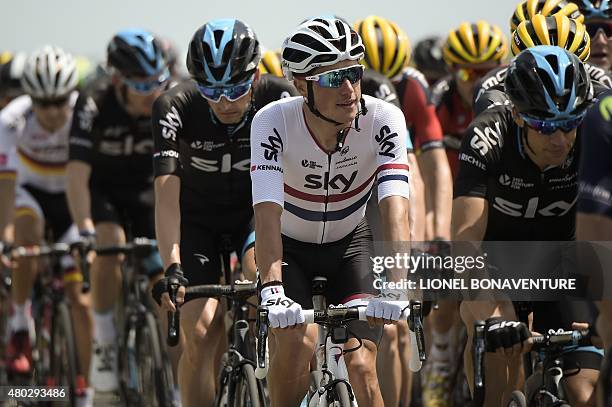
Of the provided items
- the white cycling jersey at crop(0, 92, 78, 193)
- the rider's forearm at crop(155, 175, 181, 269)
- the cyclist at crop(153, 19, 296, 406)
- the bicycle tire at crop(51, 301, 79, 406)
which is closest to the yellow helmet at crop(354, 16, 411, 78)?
the cyclist at crop(153, 19, 296, 406)

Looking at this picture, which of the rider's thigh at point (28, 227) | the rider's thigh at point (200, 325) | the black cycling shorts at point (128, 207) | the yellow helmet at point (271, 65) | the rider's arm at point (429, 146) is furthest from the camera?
the rider's thigh at point (28, 227)

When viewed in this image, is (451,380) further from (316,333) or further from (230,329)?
(316,333)

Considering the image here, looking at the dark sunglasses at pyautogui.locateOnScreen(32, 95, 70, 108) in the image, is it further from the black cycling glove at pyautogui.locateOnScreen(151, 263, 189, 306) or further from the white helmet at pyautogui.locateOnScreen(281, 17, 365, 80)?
the white helmet at pyautogui.locateOnScreen(281, 17, 365, 80)

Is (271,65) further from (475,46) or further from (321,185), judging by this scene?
(321,185)

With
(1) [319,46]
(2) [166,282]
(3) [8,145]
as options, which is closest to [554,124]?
(1) [319,46]

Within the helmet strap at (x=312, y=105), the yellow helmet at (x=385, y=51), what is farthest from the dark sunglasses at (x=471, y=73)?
the helmet strap at (x=312, y=105)

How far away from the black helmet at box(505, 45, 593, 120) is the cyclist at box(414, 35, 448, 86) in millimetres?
8536

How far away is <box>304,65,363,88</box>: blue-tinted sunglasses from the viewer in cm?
596

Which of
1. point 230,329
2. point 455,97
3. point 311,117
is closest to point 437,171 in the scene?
point 455,97

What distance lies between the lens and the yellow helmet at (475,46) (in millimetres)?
10859

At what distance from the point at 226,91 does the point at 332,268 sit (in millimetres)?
1378

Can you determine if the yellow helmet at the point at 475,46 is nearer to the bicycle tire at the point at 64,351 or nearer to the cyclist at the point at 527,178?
the bicycle tire at the point at 64,351

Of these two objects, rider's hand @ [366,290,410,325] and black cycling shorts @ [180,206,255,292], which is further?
black cycling shorts @ [180,206,255,292]

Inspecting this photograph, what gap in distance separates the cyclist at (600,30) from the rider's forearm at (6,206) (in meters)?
4.73
